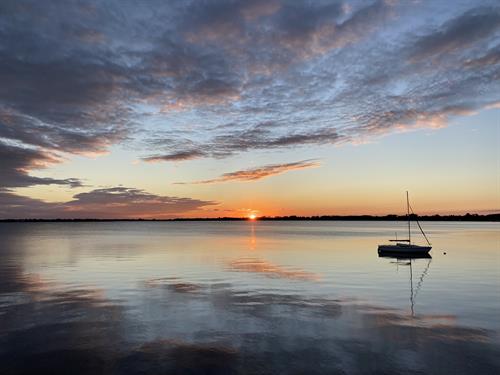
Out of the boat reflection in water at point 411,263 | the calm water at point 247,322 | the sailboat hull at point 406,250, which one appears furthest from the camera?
the sailboat hull at point 406,250

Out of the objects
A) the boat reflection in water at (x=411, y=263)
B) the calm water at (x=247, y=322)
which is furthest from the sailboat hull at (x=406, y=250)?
the calm water at (x=247, y=322)

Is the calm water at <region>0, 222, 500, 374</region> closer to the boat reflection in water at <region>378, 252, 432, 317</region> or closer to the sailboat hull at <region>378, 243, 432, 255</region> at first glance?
the boat reflection in water at <region>378, 252, 432, 317</region>

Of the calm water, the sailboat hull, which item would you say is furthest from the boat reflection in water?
the sailboat hull

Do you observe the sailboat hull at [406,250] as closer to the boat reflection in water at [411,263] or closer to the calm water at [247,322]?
the boat reflection in water at [411,263]

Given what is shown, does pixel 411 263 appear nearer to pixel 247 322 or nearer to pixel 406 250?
pixel 406 250

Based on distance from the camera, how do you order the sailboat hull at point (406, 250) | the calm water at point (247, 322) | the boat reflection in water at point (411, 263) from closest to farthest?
1. the calm water at point (247, 322)
2. the boat reflection in water at point (411, 263)
3. the sailboat hull at point (406, 250)

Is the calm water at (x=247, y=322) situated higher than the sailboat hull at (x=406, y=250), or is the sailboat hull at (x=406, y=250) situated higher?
the sailboat hull at (x=406, y=250)

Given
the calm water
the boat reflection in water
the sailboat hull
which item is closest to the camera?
the calm water

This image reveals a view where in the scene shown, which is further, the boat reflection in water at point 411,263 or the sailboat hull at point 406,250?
the sailboat hull at point 406,250

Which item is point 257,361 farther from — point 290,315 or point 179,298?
point 179,298

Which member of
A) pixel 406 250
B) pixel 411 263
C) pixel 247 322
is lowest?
pixel 411 263

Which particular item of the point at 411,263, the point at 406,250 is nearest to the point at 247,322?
the point at 411,263

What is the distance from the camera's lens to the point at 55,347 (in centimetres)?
2020

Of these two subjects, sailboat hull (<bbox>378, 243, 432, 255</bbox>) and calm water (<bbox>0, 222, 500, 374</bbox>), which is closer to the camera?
calm water (<bbox>0, 222, 500, 374</bbox>)
